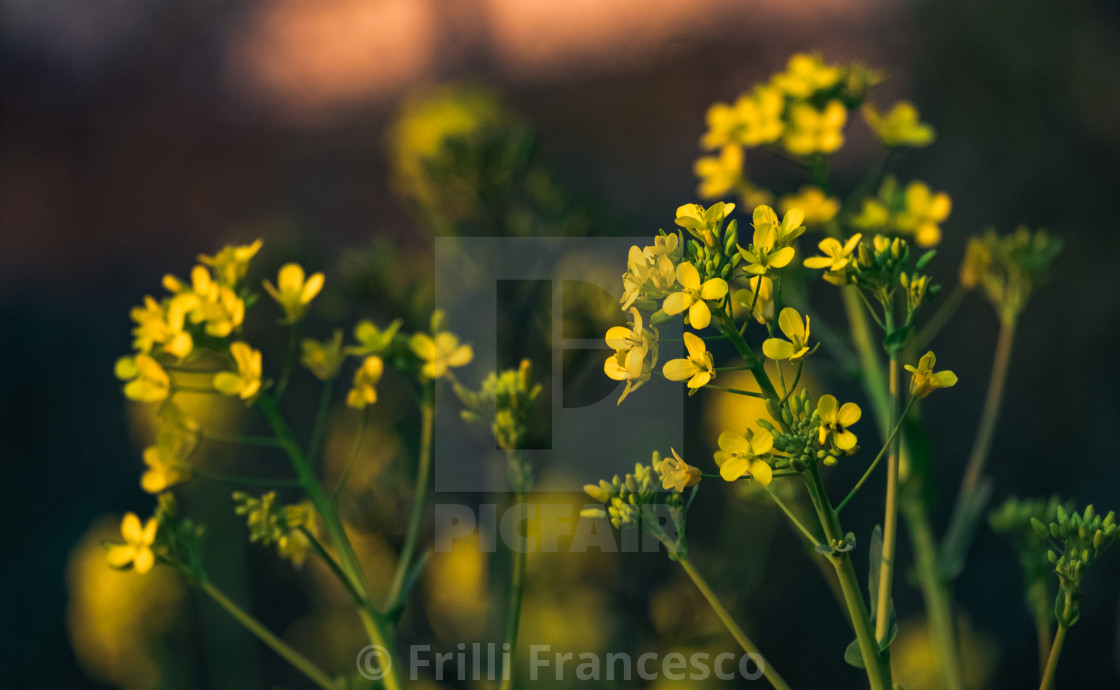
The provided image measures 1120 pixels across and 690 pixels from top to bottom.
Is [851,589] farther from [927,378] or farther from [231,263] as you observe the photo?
[231,263]

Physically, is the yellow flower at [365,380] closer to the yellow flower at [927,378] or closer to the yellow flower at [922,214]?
the yellow flower at [927,378]

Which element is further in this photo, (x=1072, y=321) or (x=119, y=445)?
(x=119, y=445)

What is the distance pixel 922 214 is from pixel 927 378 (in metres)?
0.35

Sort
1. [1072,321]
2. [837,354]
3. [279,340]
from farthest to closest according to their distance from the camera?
[1072,321] → [279,340] → [837,354]

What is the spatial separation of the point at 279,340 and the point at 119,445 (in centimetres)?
101

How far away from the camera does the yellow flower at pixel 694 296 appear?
0.37m

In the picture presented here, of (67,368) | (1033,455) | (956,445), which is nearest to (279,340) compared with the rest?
(67,368)

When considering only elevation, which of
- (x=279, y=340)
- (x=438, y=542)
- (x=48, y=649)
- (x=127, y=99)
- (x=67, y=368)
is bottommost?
(x=48, y=649)

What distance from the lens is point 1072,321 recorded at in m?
1.47

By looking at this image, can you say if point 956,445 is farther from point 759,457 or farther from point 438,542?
point 759,457

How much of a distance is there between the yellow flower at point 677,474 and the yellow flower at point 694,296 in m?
0.10
